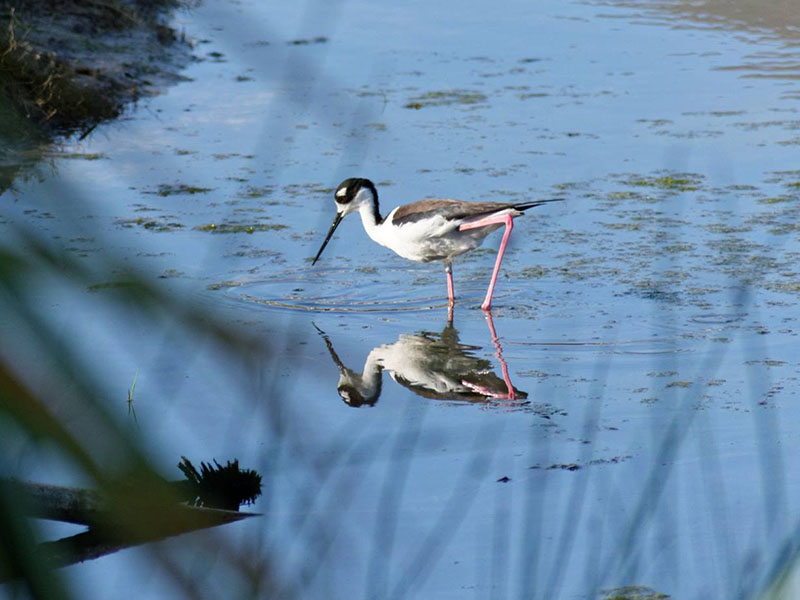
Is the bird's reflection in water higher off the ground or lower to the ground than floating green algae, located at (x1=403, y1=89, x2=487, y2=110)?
higher

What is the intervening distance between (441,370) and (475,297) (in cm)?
124

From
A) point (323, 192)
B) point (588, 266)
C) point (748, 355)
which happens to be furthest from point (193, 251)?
point (748, 355)

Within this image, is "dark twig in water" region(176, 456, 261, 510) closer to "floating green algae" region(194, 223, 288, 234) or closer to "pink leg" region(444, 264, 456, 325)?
"pink leg" region(444, 264, 456, 325)

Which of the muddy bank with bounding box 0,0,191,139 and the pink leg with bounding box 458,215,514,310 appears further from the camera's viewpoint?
the muddy bank with bounding box 0,0,191,139

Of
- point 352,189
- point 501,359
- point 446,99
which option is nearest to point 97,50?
point 446,99

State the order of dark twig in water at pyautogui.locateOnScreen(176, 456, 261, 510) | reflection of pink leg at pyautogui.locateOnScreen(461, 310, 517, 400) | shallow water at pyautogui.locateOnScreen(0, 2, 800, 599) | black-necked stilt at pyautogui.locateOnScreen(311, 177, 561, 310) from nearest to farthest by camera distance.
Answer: shallow water at pyautogui.locateOnScreen(0, 2, 800, 599) < dark twig in water at pyautogui.locateOnScreen(176, 456, 261, 510) < reflection of pink leg at pyautogui.locateOnScreen(461, 310, 517, 400) < black-necked stilt at pyautogui.locateOnScreen(311, 177, 561, 310)

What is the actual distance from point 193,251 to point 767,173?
141 inches

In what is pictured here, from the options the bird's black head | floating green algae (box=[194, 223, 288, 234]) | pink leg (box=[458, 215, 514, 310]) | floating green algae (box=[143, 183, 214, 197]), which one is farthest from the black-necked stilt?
floating green algae (box=[143, 183, 214, 197])

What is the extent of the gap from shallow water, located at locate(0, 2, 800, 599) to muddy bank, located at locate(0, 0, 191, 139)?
0.31 m

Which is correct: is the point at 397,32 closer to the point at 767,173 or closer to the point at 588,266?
the point at 767,173

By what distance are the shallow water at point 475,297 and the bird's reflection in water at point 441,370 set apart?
0.09 ft

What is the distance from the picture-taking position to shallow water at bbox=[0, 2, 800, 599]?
796mm

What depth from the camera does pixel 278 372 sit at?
2.31 feet

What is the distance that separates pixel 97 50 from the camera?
10.2 meters
